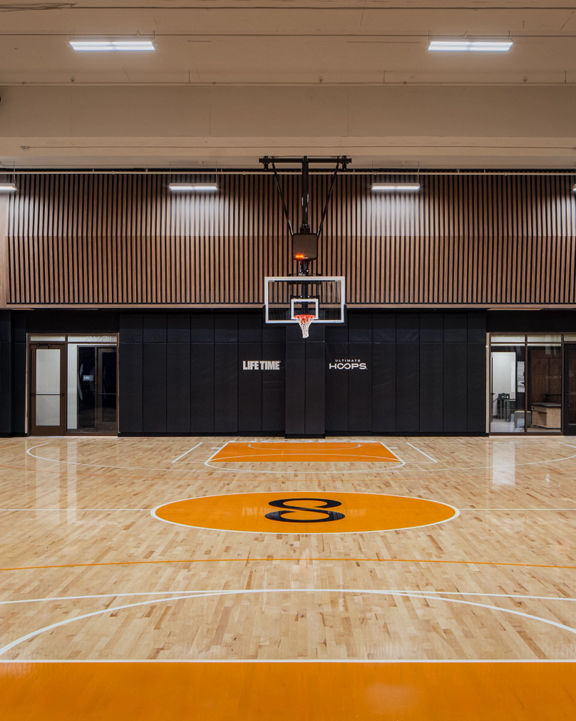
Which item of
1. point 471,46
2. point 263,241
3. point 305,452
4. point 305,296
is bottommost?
point 305,452

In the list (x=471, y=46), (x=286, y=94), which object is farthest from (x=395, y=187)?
(x=471, y=46)

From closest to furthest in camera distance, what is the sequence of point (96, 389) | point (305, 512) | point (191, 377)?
point (305, 512), point (191, 377), point (96, 389)

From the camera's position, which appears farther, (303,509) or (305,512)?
(303,509)

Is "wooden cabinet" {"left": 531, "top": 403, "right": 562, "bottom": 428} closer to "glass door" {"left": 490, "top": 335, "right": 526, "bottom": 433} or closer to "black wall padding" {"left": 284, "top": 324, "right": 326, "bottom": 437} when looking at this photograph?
"glass door" {"left": 490, "top": 335, "right": 526, "bottom": 433}

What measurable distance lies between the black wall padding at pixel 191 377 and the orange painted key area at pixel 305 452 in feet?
4.43

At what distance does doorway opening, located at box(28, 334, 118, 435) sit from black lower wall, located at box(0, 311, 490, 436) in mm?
389

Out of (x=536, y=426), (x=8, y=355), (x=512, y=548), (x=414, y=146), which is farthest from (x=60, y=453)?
(x=536, y=426)

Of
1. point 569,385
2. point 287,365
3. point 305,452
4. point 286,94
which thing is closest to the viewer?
point 286,94

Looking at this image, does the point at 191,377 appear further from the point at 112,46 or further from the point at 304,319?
the point at 112,46

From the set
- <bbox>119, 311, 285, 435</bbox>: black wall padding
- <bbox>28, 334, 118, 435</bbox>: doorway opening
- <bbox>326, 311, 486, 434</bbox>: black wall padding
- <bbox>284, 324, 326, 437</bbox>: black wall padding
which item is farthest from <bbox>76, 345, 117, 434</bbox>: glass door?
<bbox>326, 311, 486, 434</bbox>: black wall padding

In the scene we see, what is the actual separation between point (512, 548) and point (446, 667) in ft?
10.3

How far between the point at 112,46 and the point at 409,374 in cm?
1161

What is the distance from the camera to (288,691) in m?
3.84

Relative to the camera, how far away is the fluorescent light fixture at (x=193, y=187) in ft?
53.8
